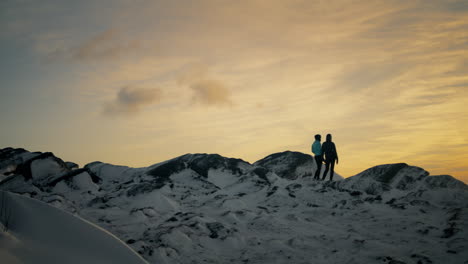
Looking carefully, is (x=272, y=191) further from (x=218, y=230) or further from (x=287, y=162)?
(x=287, y=162)

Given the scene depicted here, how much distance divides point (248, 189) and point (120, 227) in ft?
17.4

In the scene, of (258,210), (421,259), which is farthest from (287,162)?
(421,259)

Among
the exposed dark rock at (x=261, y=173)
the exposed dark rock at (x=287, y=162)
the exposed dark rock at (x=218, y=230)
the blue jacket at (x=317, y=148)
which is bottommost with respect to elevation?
the exposed dark rock at (x=218, y=230)

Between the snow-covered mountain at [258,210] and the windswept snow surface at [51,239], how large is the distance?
106 inches

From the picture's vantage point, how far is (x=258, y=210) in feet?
29.3

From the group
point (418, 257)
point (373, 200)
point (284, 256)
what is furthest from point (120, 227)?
point (373, 200)

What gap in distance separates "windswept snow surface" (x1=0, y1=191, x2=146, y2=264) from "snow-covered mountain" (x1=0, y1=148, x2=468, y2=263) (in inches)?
106

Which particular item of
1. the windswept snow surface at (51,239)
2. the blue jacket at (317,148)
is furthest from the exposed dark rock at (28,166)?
the windswept snow surface at (51,239)

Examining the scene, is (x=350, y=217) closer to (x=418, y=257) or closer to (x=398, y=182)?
(x=418, y=257)

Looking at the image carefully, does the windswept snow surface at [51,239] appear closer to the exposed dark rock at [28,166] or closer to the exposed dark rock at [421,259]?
the exposed dark rock at [421,259]

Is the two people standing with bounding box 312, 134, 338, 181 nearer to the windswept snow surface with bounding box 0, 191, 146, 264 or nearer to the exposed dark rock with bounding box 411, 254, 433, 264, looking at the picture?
the exposed dark rock with bounding box 411, 254, 433, 264

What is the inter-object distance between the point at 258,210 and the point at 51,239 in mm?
6497

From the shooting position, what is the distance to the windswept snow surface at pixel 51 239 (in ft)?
8.67

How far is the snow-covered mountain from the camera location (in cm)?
588
